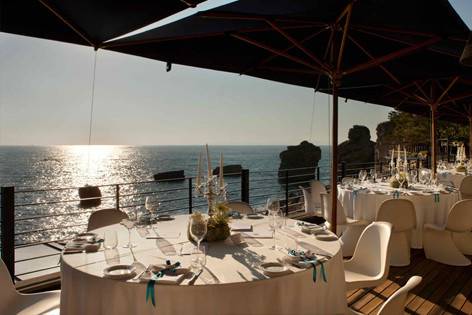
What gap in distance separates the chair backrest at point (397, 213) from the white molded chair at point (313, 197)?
195 cm

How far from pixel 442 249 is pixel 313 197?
2.31 m

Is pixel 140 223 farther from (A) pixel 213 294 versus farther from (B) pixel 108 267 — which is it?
(A) pixel 213 294

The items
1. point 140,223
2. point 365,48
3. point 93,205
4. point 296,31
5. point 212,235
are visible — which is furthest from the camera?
point 93,205

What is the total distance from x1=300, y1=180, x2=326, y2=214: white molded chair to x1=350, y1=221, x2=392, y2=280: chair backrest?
327cm

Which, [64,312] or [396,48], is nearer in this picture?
[64,312]

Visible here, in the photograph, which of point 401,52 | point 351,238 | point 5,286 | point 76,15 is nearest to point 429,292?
point 351,238

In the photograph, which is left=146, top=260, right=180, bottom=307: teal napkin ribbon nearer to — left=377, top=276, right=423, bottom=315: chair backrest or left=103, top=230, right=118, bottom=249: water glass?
left=103, top=230, right=118, bottom=249: water glass

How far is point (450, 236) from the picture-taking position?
15.7ft

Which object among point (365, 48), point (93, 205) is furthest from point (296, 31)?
point (93, 205)

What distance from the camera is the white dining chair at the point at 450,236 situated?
4520 mm

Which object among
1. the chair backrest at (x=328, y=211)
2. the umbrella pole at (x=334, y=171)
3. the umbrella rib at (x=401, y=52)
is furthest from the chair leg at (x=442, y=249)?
the umbrella rib at (x=401, y=52)

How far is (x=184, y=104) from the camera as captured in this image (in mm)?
52781

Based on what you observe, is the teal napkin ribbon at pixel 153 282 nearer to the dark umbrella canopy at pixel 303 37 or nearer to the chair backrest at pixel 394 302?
the chair backrest at pixel 394 302

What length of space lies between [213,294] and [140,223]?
4.06 feet
